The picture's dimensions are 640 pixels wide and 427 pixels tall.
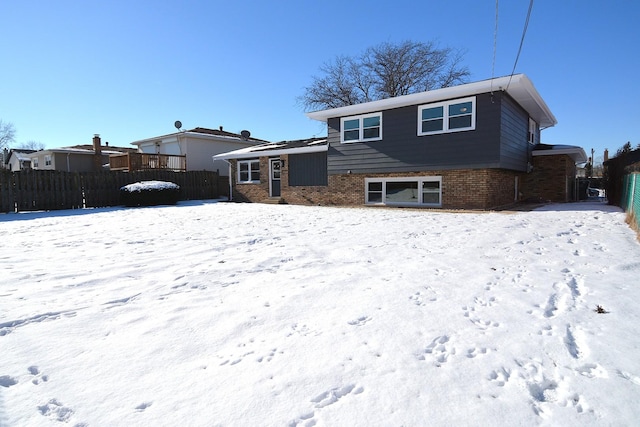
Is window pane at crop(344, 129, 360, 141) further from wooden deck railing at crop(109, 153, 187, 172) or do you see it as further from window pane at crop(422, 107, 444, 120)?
wooden deck railing at crop(109, 153, 187, 172)

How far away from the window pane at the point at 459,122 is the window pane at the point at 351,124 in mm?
3774

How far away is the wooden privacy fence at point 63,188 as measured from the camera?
13.6 meters

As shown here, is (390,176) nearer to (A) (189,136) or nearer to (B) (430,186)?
(B) (430,186)

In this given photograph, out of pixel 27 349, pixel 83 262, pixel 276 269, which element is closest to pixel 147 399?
pixel 27 349

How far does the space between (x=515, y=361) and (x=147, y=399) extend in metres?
2.26

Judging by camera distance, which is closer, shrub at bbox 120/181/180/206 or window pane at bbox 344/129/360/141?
window pane at bbox 344/129/360/141

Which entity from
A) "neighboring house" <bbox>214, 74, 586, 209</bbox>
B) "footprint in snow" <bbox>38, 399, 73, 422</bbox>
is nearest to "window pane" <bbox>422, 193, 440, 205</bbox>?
"neighboring house" <bbox>214, 74, 586, 209</bbox>

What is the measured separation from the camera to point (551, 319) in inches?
114

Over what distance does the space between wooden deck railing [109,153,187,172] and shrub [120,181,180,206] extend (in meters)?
4.98

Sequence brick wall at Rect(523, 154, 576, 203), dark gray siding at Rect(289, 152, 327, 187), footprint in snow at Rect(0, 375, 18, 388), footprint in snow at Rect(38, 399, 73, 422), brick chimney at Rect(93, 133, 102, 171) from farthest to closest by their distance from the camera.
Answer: brick chimney at Rect(93, 133, 102, 171) < dark gray siding at Rect(289, 152, 327, 187) < brick wall at Rect(523, 154, 576, 203) < footprint in snow at Rect(0, 375, 18, 388) < footprint in snow at Rect(38, 399, 73, 422)

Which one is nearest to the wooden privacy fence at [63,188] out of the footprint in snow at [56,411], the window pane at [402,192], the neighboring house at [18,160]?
the window pane at [402,192]

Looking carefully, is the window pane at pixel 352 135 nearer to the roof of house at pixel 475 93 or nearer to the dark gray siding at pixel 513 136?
the roof of house at pixel 475 93

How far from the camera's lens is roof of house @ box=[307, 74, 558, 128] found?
35.4 ft

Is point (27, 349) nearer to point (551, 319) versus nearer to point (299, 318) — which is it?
point (299, 318)
